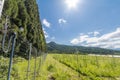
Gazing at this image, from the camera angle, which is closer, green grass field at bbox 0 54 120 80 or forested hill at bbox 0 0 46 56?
forested hill at bbox 0 0 46 56

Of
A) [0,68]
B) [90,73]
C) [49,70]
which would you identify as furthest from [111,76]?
[0,68]

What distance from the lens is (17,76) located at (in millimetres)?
15391

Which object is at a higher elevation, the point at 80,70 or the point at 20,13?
the point at 20,13

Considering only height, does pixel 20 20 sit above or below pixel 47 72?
above

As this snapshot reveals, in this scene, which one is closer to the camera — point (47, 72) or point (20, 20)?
point (20, 20)

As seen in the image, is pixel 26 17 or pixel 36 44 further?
pixel 36 44

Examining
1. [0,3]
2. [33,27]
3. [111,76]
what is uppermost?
[33,27]

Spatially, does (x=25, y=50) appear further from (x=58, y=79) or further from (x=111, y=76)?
(x=111, y=76)

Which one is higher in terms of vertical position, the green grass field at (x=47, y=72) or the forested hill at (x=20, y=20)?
the forested hill at (x=20, y=20)

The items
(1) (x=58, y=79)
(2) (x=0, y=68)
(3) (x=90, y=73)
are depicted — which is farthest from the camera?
(3) (x=90, y=73)

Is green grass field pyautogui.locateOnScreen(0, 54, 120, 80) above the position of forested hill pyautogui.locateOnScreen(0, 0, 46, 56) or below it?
below

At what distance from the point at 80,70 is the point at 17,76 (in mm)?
18825

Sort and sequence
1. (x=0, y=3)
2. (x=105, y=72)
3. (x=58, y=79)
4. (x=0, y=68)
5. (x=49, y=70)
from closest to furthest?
1. (x=0, y=3)
2. (x=0, y=68)
3. (x=58, y=79)
4. (x=49, y=70)
5. (x=105, y=72)

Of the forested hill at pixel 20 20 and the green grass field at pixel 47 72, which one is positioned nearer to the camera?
the forested hill at pixel 20 20
